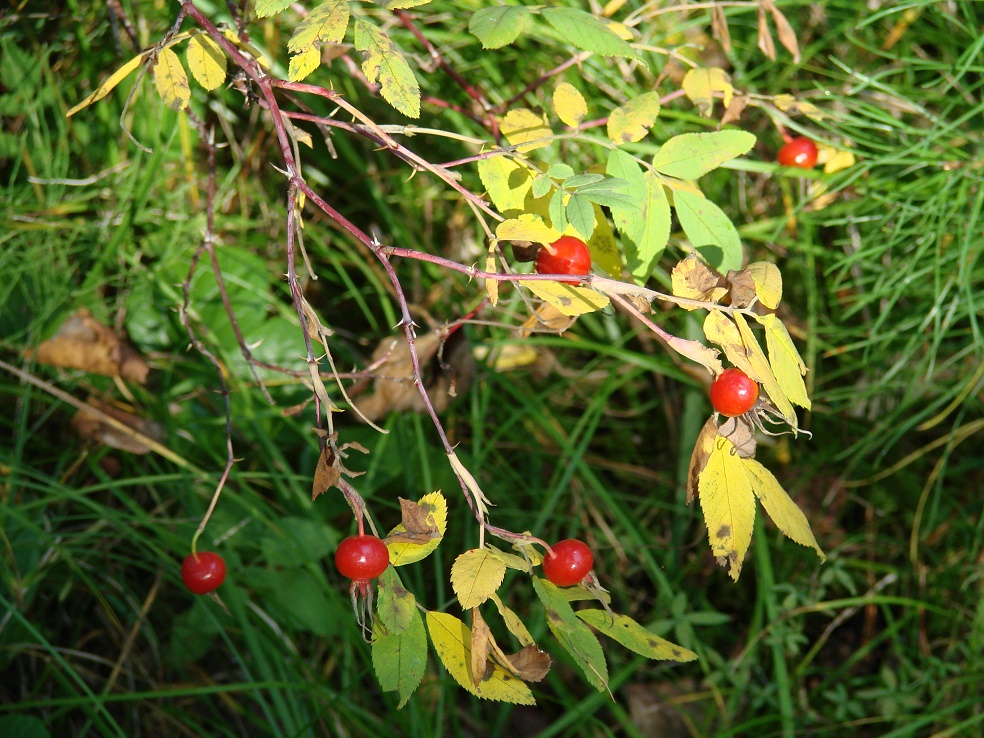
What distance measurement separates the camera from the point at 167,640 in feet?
4.64

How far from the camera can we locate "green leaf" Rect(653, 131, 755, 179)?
2.94 feet

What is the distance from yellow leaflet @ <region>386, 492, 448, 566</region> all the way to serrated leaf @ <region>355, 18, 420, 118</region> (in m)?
0.37

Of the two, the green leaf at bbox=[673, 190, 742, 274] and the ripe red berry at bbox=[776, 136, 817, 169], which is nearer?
the green leaf at bbox=[673, 190, 742, 274]

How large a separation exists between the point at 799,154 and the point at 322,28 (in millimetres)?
893

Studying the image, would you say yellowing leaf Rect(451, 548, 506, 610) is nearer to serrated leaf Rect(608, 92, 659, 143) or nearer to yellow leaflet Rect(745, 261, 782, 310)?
yellow leaflet Rect(745, 261, 782, 310)

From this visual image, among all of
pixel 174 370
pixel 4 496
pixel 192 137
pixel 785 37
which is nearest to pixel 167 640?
pixel 4 496

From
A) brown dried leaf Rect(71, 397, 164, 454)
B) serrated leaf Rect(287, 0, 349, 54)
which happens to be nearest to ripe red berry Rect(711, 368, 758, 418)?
serrated leaf Rect(287, 0, 349, 54)

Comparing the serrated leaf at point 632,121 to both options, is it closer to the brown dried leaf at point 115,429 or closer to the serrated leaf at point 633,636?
the serrated leaf at point 633,636

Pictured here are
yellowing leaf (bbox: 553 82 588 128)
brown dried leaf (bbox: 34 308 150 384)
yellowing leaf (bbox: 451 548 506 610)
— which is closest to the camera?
yellowing leaf (bbox: 451 548 506 610)

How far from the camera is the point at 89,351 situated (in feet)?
4.82

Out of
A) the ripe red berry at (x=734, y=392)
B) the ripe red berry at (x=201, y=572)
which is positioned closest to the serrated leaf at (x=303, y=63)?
the ripe red berry at (x=734, y=392)

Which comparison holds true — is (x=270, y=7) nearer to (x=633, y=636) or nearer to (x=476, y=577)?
(x=476, y=577)

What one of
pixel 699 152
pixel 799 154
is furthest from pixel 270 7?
pixel 799 154

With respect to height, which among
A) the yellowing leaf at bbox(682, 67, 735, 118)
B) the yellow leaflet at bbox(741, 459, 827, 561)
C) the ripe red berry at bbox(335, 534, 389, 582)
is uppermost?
the yellowing leaf at bbox(682, 67, 735, 118)
